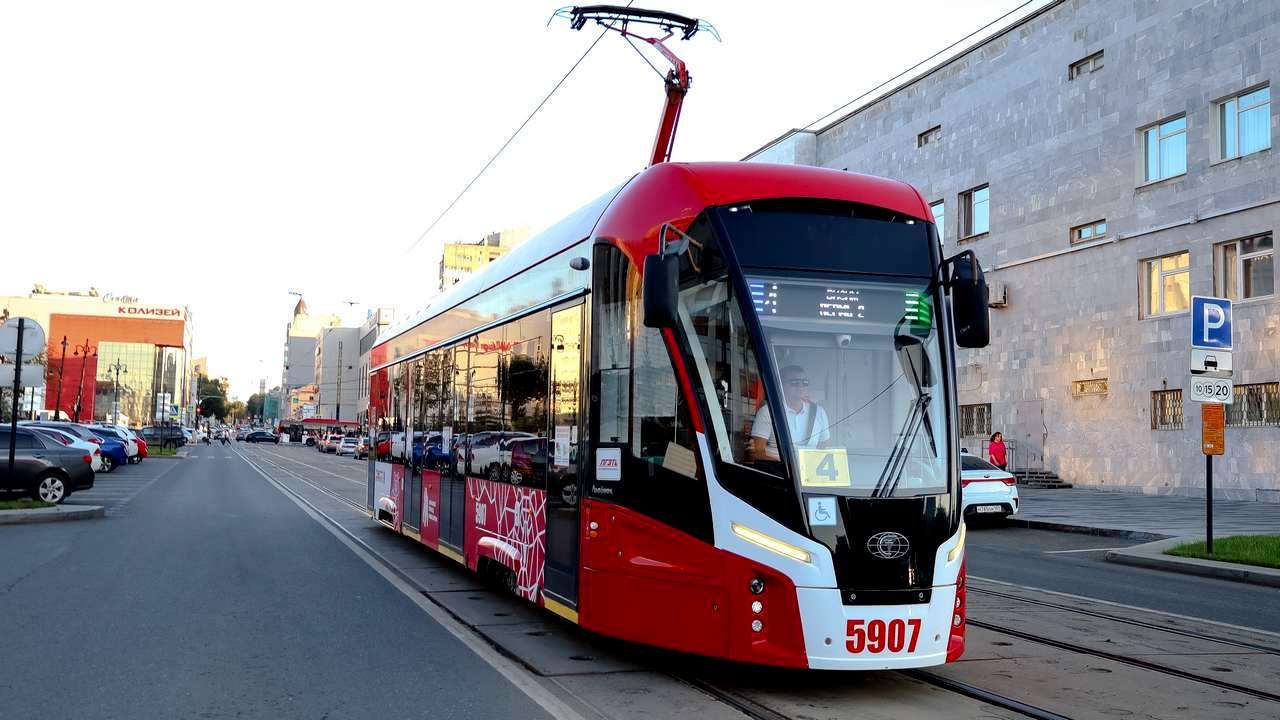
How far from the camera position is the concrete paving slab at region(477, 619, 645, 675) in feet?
22.9

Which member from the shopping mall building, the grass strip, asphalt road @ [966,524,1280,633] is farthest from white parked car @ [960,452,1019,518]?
the shopping mall building

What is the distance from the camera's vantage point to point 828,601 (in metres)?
5.87

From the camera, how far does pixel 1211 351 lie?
14.4m

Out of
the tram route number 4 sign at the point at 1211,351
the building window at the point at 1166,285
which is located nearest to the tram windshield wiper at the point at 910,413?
the tram route number 4 sign at the point at 1211,351

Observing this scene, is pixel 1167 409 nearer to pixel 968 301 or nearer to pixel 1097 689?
pixel 1097 689

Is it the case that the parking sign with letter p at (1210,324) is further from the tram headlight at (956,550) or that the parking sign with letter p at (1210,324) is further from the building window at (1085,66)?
the building window at (1085,66)

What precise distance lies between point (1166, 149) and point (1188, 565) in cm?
1719

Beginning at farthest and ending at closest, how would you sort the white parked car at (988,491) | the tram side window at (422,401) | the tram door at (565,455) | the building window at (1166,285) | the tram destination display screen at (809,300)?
the building window at (1166,285) → the white parked car at (988,491) → the tram side window at (422,401) → the tram door at (565,455) → the tram destination display screen at (809,300)

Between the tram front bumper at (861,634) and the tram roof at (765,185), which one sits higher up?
the tram roof at (765,185)

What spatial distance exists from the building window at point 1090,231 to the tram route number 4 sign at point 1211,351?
52.2 feet

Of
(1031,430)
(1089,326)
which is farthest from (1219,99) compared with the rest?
(1031,430)

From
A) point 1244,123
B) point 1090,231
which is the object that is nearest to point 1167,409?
point 1090,231

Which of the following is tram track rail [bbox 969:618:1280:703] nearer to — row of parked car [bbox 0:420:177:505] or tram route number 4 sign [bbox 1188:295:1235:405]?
tram route number 4 sign [bbox 1188:295:1235:405]

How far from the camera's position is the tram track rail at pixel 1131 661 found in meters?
6.51
